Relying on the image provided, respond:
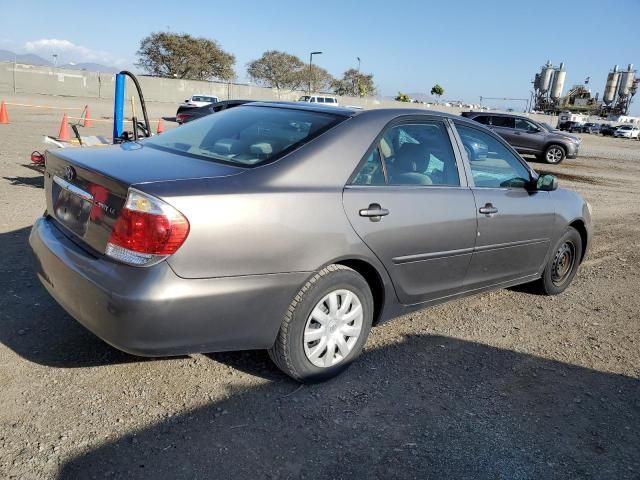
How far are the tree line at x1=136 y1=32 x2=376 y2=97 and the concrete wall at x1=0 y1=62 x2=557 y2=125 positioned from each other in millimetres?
16465

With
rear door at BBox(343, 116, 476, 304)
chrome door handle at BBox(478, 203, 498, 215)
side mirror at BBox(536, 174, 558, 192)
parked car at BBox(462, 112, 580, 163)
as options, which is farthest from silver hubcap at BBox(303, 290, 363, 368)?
parked car at BBox(462, 112, 580, 163)

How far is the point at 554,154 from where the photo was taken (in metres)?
19.8

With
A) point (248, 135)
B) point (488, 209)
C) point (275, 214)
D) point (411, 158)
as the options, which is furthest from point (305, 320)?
point (488, 209)

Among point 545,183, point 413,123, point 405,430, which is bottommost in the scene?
point 405,430

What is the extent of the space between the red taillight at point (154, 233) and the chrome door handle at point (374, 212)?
105 centimetres

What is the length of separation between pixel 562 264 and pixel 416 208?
2383 mm

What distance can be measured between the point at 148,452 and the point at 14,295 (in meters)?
2.12

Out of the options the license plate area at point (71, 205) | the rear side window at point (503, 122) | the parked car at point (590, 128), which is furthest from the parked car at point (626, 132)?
the license plate area at point (71, 205)

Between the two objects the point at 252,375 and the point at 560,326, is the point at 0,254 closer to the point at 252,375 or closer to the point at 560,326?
the point at 252,375

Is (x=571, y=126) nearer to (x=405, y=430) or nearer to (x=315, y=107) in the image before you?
(x=315, y=107)

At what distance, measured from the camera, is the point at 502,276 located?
4.26 meters

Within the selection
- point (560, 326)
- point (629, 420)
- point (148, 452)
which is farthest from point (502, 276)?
point (148, 452)

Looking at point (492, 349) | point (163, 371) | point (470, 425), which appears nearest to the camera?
point (470, 425)

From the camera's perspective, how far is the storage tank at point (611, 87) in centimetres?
10631
